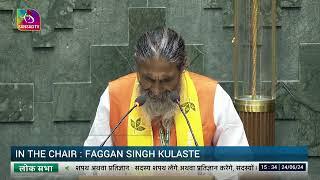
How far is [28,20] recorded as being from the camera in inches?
A: 159

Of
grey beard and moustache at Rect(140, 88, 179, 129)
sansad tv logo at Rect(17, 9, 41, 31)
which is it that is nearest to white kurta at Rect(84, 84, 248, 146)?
grey beard and moustache at Rect(140, 88, 179, 129)

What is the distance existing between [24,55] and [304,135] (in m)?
2.01

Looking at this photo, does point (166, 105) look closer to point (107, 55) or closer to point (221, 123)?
point (221, 123)

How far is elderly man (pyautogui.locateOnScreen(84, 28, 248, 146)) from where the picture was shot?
2.06 meters

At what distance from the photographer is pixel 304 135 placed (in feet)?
13.8

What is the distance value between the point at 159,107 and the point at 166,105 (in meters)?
0.03

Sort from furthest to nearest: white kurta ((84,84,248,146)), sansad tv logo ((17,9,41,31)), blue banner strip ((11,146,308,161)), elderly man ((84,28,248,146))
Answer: sansad tv logo ((17,9,41,31)), white kurta ((84,84,248,146)), elderly man ((84,28,248,146)), blue banner strip ((11,146,308,161))

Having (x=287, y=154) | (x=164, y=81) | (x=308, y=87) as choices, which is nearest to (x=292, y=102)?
(x=308, y=87)

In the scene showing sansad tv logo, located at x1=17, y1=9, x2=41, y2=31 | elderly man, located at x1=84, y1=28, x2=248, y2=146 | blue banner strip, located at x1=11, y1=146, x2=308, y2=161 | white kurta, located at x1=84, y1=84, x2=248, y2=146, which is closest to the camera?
blue banner strip, located at x1=11, y1=146, x2=308, y2=161

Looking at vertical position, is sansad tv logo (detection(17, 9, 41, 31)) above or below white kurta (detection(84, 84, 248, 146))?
above

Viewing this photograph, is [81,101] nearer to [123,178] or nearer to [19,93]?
[19,93]

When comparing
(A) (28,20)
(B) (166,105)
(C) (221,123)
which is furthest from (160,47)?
(A) (28,20)

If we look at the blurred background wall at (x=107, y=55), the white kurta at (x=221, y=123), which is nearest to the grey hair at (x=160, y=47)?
the white kurta at (x=221, y=123)

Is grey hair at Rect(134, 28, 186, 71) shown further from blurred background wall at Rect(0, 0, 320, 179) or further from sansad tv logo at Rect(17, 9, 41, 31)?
sansad tv logo at Rect(17, 9, 41, 31)
